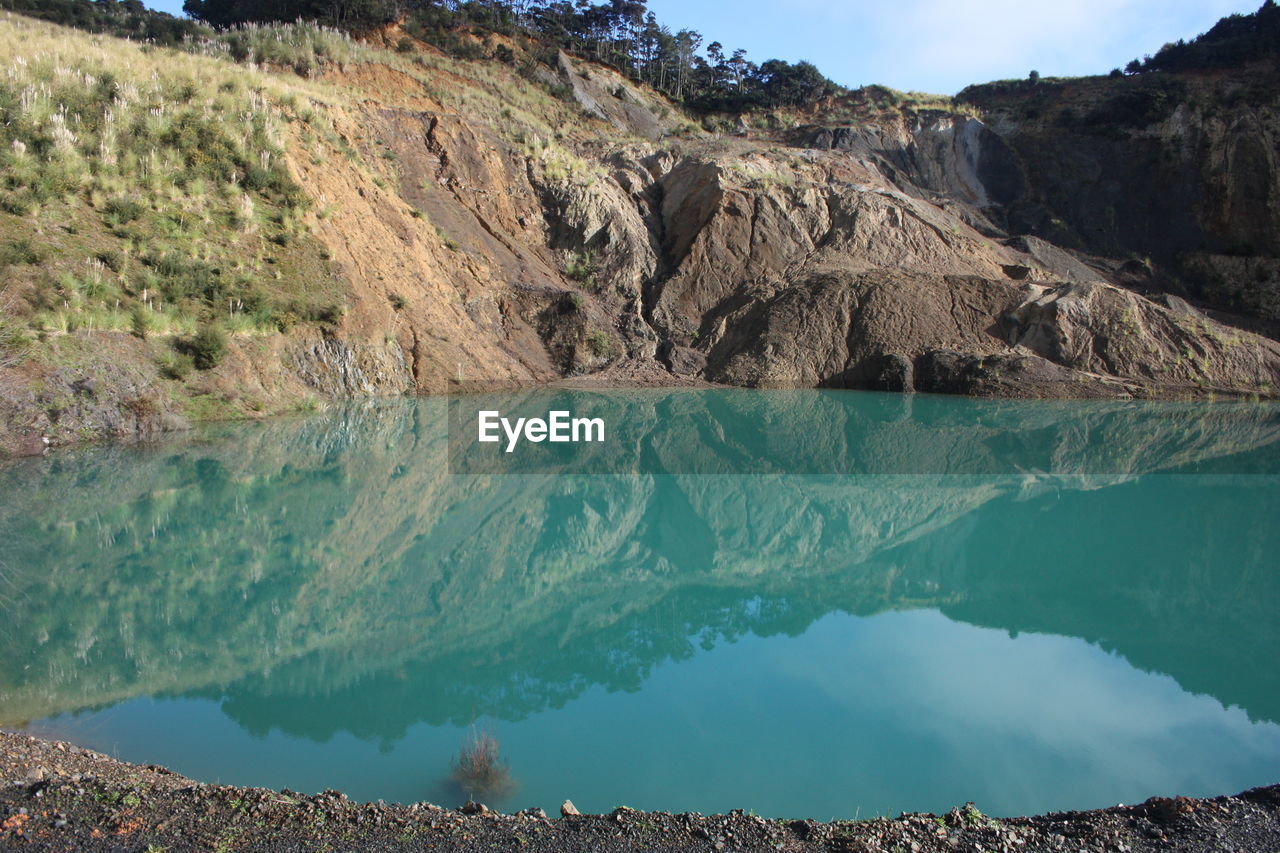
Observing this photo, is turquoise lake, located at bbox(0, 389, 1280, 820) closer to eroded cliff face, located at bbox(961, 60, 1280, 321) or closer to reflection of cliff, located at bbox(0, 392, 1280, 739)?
reflection of cliff, located at bbox(0, 392, 1280, 739)

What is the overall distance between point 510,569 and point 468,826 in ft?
16.9

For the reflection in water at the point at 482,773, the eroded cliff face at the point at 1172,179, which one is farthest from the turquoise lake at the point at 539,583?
the eroded cliff face at the point at 1172,179

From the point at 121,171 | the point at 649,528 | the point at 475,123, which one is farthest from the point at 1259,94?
the point at 121,171

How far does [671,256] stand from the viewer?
32.8 metres

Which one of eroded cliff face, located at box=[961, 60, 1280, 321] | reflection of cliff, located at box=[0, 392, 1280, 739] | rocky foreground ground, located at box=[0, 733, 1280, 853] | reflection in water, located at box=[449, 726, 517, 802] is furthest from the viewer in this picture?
eroded cliff face, located at box=[961, 60, 1280, 321]

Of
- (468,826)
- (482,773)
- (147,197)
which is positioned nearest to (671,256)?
(147,197)

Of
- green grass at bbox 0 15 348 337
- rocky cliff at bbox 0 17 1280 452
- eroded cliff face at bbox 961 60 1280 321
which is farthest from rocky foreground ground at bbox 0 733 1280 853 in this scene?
eroded cliff face at bbox 961 60 1280 321

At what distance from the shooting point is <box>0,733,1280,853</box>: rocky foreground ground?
12.4 ft

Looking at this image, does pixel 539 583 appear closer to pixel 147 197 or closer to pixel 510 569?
pixel 510 569

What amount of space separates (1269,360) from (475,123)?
→ 1173 inches

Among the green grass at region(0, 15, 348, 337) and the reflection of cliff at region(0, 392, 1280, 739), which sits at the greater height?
the green grass at region(0, 15, 348, 337)

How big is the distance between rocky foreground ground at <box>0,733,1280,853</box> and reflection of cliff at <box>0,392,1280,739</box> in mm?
1318

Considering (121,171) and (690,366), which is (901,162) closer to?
(690,366)

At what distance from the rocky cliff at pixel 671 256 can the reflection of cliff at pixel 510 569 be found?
4.65 metres
